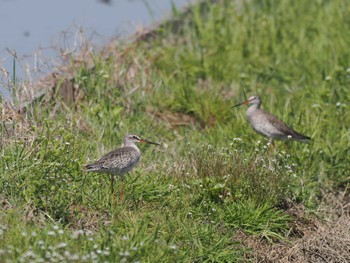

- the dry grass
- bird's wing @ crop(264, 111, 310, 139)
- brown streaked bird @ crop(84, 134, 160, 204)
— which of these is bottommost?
the dry grass

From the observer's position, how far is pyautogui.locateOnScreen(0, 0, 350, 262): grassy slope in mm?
7883

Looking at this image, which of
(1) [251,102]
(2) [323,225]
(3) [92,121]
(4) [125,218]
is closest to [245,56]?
(1) [251,102]

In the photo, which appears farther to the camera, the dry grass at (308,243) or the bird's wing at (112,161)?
the dry grass at (308,243)

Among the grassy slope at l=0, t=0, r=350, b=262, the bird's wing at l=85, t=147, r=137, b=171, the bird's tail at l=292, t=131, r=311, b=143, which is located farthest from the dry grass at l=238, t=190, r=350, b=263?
the bird's wing at l=85, t=147, r=137, b=171

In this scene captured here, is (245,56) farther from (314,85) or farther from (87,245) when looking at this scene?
(87,245)

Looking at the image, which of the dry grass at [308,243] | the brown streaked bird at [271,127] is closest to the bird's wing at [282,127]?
the brown streaked bird at [271,127]

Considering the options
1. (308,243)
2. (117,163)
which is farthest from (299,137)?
(117,163)

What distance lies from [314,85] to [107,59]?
2645 mm

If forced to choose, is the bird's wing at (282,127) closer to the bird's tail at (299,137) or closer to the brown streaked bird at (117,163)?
the bird's tail at (299,137)

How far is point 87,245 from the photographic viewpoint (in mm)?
7098

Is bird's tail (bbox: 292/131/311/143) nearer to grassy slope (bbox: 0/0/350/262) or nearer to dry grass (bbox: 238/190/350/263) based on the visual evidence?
grassy slope (bbox: 0/0/350/262)

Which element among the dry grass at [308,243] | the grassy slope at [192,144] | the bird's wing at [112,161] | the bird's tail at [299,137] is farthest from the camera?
the bird's tail at [299,137]

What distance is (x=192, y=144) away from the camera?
1022cm

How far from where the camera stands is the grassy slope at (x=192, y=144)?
7.88 meters
